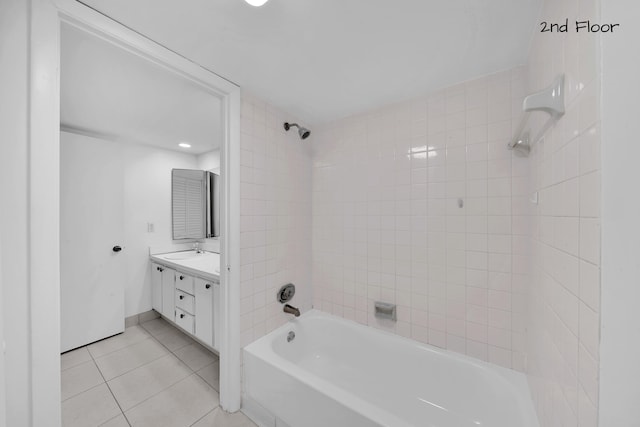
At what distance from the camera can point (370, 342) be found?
5.73 feet

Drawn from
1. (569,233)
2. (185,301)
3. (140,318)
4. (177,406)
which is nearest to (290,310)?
(177,406)

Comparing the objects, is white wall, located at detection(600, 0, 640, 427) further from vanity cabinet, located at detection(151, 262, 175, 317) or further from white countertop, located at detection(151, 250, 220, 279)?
vanity cabinet, located at detection(151, 262, 175, 317)

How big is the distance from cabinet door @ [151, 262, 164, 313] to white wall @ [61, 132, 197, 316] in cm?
6

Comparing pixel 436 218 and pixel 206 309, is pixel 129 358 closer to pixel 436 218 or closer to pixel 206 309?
pixel 206 309

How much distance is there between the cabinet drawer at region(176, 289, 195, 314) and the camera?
2.16 metres

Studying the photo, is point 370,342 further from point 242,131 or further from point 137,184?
point 137,184

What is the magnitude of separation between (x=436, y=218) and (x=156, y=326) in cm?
320

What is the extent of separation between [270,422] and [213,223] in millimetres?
2322

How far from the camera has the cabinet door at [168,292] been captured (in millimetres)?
2410

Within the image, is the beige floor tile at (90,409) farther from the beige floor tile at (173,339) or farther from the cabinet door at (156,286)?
the cabinet door at (156,286)

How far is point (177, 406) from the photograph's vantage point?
1.53 metres

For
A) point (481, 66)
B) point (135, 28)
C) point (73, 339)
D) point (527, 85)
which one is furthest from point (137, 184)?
point (527, 85)

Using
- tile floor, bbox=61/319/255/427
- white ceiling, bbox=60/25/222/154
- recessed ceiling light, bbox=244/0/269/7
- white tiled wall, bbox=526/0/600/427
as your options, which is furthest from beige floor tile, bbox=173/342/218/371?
recessed ceiling light, bbox=244/0/269/7

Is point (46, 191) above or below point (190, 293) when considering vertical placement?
above
